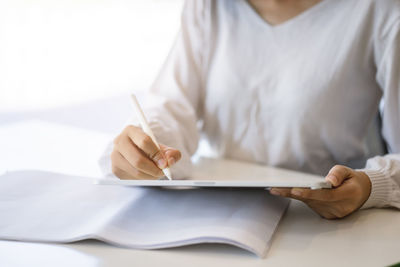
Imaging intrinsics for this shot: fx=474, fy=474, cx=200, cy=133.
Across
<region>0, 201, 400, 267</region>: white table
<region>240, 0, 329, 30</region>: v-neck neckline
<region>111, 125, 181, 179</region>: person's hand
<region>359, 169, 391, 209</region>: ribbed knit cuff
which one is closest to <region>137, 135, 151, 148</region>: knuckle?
<region>111, 125, 181, 179</region>: person's hand

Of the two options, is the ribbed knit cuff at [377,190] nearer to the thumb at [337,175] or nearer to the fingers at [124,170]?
the thumb at [337,175]

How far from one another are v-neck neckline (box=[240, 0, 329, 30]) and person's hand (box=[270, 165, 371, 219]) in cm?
41

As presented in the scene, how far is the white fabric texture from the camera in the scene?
33.1 inches

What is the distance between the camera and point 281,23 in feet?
3.09

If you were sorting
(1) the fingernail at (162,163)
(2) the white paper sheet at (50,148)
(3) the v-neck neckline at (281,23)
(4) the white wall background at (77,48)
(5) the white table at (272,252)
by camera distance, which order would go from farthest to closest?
(4) the white wall background at (77,48) < (3) the v-neck neckline at (281,23) < (2) the white paper sheet at (50,148) < (1) the fingernail at (162,163) < (5) the white table at (272,252)

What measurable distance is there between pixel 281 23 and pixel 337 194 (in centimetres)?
47

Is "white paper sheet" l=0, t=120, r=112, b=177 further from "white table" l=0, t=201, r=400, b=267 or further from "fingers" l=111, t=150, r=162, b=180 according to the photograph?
"white table" l=0, t=201, r=400, b=267

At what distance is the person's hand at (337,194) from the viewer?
568 mm

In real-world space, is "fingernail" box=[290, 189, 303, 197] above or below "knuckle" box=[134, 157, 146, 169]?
below

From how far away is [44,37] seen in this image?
1.95m

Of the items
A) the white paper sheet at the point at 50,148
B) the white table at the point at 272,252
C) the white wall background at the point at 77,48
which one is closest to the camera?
the white table at the point at 272,252

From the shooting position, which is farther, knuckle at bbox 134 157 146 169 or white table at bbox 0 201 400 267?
knuckle at bbox 134 157 146 169

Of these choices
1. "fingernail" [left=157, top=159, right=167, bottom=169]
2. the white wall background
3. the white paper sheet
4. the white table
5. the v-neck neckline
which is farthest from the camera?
the white wall background

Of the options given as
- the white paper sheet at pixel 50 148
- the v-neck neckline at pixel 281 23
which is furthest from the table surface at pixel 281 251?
the v-neck neckline at pixel 281 23
